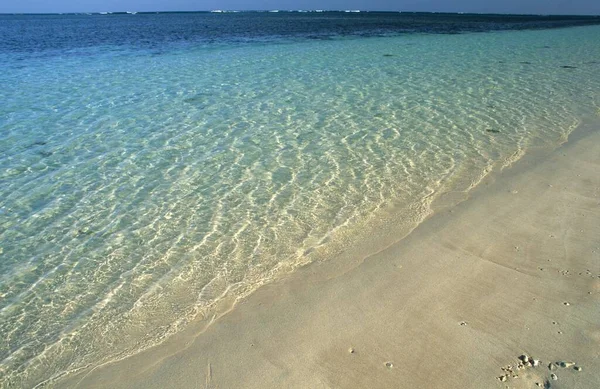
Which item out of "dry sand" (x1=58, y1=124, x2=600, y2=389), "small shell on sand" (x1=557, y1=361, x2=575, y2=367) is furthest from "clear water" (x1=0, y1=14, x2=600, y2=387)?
"small shell on sand" (x1=557, y1=361, x2=575, y2=367)

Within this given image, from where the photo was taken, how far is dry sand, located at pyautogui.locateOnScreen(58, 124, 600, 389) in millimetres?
3676

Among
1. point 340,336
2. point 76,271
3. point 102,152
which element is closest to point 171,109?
point 102,152

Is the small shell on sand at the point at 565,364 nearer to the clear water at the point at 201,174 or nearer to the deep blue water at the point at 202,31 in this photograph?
the clear water at the point at 201,174

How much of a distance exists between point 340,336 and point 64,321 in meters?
2.80

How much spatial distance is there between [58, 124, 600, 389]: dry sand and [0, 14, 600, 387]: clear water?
0.44m

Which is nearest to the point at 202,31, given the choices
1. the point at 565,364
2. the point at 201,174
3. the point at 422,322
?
the point at 201,174

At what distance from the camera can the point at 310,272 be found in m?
5.21

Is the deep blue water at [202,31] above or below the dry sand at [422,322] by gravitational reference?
above

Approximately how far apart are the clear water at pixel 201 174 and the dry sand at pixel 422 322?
0.44 m

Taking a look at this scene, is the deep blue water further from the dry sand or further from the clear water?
the dry sand

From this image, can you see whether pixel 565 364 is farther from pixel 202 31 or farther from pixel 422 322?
pixel 202 31

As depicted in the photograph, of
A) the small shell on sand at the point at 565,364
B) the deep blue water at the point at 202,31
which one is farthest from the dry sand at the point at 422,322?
the deep blue water at the point at 202,31

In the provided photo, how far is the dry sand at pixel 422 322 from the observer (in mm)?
3676

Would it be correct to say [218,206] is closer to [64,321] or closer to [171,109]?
[64,321]
